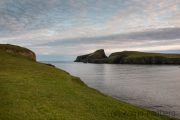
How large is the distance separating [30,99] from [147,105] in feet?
81.6

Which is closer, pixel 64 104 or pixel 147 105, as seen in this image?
pixel 64 104

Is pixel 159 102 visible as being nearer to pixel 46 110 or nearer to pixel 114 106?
pixel 114 106

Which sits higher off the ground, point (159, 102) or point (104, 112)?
point (104, 112)

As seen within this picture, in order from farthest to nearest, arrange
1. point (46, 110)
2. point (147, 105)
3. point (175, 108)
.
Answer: point (147, 105), point (175, 108), point (46, 110)

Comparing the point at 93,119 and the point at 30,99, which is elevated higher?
the point at 30,99

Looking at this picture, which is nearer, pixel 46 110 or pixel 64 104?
pixel 46 110

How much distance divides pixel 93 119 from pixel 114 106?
5.88 metres

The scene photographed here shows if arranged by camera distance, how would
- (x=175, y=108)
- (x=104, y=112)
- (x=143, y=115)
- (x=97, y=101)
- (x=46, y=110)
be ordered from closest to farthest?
(x=46, y=110), (x=104, y=112), (x=143, y=115), (x=97, y=101), (x=175, y=108)

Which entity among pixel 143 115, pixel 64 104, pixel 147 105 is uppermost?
pixel 64 104

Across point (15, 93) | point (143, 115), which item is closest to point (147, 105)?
point (143, 115)

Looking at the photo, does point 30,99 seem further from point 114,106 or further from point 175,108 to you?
point 175,108

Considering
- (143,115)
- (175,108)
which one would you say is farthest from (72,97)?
(175,108)

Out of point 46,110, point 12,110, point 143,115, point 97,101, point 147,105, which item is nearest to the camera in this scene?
point 12,110

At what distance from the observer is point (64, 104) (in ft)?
66.5
